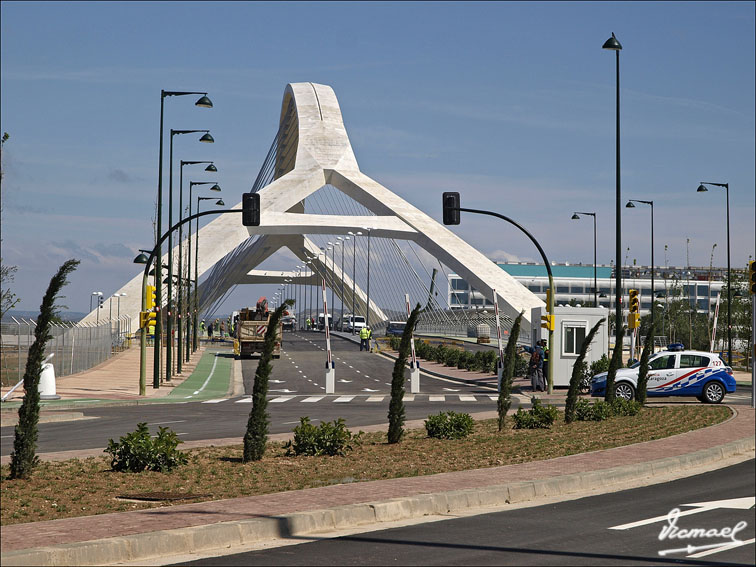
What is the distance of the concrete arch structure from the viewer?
74.3 m

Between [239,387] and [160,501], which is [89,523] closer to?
[160,501]

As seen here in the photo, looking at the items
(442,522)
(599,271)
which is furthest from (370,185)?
(599,271)

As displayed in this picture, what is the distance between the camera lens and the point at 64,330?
39.3 meters

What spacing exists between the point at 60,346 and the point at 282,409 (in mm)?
14766

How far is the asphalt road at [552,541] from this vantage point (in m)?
8.23

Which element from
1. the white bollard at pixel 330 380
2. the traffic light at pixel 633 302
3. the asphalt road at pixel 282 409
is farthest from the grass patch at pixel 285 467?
the traffic light at pixel 633 302

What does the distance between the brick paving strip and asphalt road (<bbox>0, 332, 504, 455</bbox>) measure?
7501 mm

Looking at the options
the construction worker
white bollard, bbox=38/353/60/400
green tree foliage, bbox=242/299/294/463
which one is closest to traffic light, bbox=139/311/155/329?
white bollard, bbox=38/353/60/400

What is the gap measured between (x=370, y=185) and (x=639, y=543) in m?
78.0

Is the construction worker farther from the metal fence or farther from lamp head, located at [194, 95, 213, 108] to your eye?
lamp head, located at [194, 95, 213, 108]

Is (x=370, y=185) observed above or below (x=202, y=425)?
above

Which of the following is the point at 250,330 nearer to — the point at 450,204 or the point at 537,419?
the point at 450,204

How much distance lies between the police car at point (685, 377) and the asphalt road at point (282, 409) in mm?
3398

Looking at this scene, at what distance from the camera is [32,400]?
1272 cm
